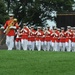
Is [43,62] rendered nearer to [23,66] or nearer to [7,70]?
[23,66]

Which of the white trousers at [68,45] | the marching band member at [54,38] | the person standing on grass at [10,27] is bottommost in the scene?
the white trousers at [68,45]

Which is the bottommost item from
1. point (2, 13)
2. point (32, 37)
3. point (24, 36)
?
point (32, 37)

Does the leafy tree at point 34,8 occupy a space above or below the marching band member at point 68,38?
above

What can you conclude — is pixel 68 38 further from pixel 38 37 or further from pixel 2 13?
pixel 2 13

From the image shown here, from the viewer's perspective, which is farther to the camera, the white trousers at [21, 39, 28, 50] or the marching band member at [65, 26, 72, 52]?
the marching band member at [65, 26, 72, 52]

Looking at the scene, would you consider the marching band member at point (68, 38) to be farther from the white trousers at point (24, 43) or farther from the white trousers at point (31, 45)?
the white trousers at point (24, 43)

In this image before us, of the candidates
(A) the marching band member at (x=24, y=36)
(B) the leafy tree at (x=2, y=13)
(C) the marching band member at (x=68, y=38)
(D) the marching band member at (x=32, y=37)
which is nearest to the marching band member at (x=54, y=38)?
(C) the marching band member at (x=68, y=38)

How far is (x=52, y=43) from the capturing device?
28469 millimetres

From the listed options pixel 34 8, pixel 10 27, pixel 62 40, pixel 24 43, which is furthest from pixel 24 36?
pixel 34 8

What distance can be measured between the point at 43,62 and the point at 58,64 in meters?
0.61

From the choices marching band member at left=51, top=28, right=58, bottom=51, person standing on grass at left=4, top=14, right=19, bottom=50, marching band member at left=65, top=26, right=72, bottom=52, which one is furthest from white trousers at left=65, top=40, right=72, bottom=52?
person standing on grass at left=4, top=14, right=19, bottom=50

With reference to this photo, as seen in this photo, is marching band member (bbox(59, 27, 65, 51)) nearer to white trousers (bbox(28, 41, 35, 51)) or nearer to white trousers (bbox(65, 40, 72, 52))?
white trousers (bbox(65, 40, 72, 52))

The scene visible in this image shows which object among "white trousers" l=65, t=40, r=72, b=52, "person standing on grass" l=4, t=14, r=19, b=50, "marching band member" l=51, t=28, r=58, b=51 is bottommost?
"white trousers" l=65, t=40, r=72, b=52

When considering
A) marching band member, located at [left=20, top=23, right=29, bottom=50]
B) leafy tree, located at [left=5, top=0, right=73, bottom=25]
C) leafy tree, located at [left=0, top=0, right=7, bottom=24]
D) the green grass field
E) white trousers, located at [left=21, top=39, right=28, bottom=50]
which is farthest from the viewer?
leafy tree, located at [left=5, top=0, right=73, bottom=25]
